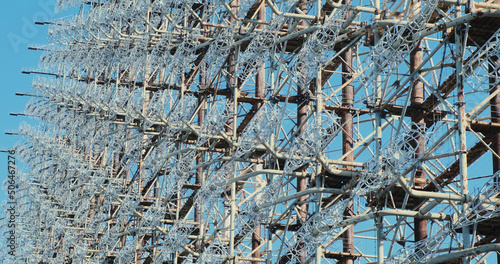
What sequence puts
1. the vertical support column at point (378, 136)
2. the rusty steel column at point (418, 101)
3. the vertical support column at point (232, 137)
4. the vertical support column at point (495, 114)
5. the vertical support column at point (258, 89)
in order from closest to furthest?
1. the vertical support column at point (495, 114)
2. the vertical support column at point (378, 136)
3. the rusty steel column at point (418, 101)
4. the vertical support column at point (232, 137)
5. the vertical support column at point (258, 89)

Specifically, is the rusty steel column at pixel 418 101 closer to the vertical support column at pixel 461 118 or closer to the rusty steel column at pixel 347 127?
the rusty steel column at pixel 347 127

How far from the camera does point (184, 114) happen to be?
68.9 m

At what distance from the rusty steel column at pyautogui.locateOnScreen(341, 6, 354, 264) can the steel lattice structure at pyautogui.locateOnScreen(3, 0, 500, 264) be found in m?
0.07

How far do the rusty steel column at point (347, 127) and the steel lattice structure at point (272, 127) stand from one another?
74 mm

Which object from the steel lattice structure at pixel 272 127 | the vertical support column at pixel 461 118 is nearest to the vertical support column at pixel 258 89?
the steel lattice structure at pixel 272 127

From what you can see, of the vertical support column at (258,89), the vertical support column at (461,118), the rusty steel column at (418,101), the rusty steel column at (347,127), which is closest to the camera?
the vertical support column at (461,118)

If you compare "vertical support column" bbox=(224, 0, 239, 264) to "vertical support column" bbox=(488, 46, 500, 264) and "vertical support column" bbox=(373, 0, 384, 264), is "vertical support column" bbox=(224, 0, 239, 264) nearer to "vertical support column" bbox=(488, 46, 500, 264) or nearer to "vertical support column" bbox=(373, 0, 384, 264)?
"vertical support column" bbox=(373, 0, 384, 264)

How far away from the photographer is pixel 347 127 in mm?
61719

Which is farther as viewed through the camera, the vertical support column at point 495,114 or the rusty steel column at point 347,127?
the rusty steel column at point 347,127

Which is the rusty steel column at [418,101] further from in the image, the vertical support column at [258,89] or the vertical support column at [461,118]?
the vertical support column at [258,89]

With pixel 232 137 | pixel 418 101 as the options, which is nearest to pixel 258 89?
pixel 232 137

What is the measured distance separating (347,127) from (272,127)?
14.7 feet

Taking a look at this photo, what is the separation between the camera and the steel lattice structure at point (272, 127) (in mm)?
48906

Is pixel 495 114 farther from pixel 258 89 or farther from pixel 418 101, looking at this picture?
pixel 258 89
